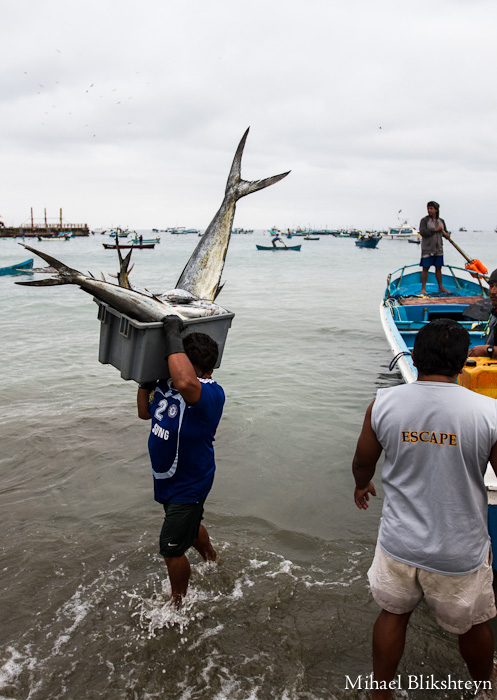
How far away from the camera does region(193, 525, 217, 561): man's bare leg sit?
3400 mm

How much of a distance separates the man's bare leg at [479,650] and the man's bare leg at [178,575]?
59.7 inches

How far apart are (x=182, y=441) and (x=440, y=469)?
4.39ft

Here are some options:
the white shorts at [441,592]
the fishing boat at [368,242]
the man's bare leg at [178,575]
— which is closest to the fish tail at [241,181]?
the man's bare leg at [178,575]

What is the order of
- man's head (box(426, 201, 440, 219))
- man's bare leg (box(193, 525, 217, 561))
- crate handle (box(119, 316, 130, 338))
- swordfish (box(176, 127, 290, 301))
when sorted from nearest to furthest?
crate handle (box(119, 316, 130, 338)), man's bare leg (box(193, 525, 217, 561)), swordfish (box(176, 127, 290, 301)), man's head (box(426, 201, 440, 219))

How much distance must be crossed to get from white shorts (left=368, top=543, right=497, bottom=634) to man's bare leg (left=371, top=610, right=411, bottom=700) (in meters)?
0.05

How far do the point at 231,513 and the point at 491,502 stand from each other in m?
2.22

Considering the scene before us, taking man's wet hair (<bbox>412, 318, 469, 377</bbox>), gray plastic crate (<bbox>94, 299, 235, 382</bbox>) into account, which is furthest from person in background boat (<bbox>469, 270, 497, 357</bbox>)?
gray plastic crate (<bbox>94, 299, 235, 382</bbox>)

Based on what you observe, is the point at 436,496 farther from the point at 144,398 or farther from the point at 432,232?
the point at 432,232

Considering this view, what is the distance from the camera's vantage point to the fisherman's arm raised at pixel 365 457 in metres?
2.23

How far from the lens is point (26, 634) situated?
117 inches

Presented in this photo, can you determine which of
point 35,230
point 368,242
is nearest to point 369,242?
point 368,242

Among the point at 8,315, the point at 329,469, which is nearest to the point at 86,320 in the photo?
the point at 8,315

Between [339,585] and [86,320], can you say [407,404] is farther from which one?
[86,320]

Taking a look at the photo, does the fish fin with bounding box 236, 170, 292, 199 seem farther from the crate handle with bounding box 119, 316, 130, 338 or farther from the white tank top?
the white tank top
